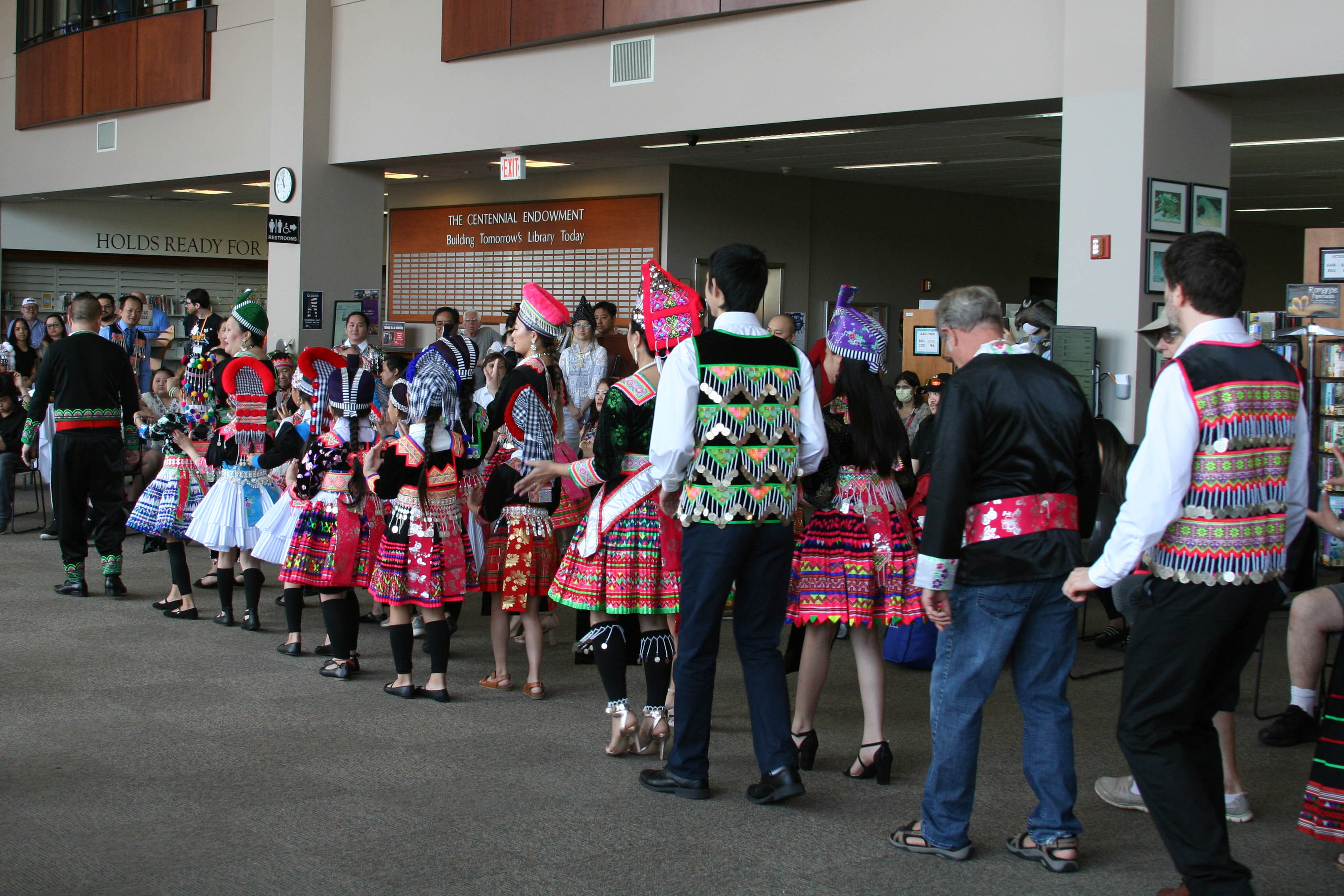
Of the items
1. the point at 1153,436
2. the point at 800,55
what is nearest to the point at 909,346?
the point at 800,55

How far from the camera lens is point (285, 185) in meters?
11.4

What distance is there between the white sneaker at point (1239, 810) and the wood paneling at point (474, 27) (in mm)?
8220

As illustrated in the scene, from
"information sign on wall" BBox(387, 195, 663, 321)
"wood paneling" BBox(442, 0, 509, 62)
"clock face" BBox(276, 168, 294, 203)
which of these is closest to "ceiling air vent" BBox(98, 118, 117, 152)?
"information sign on wall" BBox(387, 195, 663, 321)

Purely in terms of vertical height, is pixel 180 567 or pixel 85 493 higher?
pixel 85 493

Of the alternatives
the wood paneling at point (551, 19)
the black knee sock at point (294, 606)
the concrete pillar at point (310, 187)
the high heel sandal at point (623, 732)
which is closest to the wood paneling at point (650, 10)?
the wood paneling at point (551, 19)

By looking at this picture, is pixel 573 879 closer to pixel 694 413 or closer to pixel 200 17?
pixel 694 413

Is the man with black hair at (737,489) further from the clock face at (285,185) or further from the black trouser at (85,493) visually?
the clock face at (285,185)

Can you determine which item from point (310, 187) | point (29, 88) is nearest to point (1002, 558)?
point (310, 187)

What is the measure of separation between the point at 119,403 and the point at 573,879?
524 centimetres

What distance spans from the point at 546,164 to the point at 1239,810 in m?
10.1

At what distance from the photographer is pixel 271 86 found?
467 inches

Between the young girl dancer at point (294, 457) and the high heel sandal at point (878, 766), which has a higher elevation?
the young girl dancer at point (294, 457)

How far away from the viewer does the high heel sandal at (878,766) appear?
4066 millimetres

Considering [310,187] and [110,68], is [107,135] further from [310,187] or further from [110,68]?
[310,187]
